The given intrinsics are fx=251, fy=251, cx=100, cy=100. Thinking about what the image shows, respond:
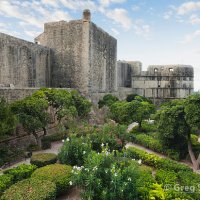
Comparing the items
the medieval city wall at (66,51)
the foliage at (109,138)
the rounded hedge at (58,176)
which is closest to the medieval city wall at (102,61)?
the medieval city wall at (66,51)

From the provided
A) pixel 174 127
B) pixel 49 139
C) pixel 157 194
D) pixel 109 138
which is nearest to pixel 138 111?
pixel 174 127

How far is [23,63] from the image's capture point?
24875 millimetres

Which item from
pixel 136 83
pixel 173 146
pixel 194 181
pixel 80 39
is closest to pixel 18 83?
pixel 80 39

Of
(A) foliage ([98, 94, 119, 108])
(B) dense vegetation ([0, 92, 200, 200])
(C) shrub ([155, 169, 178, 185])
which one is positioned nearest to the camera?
(B) dense vegetation ([0, 92, 200, 200])

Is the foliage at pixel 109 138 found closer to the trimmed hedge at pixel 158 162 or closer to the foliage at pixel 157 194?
the trimmed hedge at pixel 158 162

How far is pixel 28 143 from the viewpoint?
18.9 metres

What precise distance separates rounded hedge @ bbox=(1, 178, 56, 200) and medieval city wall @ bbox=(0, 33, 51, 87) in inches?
560

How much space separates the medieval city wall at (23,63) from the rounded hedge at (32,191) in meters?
14.2

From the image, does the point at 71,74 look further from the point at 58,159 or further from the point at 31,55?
the point at 58,159

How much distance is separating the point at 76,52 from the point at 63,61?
2082 mm

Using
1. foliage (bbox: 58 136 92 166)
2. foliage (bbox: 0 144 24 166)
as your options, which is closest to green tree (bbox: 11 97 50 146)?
foliage (bbox: 0 144 24 166)

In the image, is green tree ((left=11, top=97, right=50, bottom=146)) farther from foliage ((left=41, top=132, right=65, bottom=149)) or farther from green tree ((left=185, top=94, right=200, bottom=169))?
green tree ((left=185, top=94, right=200, bottom=169))

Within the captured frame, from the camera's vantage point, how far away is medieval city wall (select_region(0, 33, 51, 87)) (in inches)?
882

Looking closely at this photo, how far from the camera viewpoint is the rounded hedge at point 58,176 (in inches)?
429
